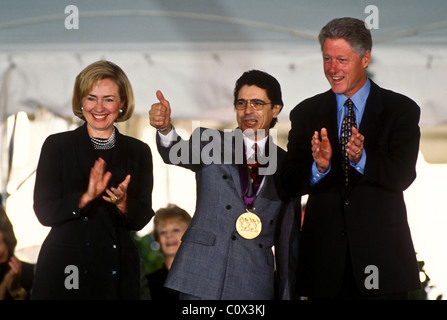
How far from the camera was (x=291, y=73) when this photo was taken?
4.59 meters

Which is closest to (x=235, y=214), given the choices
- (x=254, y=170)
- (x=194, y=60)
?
(x=254, y=170)

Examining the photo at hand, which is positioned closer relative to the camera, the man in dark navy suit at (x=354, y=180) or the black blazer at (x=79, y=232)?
the man in dark navy suit at (x=354, y=180)

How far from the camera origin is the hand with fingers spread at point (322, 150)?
11.2 ft

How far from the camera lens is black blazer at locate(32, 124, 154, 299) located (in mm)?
3857

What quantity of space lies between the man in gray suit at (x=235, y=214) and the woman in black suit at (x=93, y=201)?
0.26 meters

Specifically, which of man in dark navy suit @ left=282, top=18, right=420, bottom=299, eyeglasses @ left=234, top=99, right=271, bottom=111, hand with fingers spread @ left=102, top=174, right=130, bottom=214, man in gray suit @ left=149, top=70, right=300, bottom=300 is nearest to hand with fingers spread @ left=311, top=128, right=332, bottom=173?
man in dark navy suit @ left=282, top=18, right=420, bottom=299

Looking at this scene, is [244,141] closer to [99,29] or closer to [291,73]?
[291,73]

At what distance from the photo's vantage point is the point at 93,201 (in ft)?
12.8

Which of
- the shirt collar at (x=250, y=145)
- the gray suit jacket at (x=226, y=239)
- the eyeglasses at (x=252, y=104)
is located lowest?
the gray suit jacket at (x=226, y=239)

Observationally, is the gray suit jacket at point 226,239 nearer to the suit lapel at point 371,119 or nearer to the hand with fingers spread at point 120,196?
the hand with fingers spread at point 120,196

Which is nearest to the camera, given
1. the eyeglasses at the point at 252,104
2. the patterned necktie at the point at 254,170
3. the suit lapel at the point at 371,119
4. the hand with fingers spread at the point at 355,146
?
the hand with fingers spread at the point at 355,146

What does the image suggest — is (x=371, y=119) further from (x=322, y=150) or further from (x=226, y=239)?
(x=226, y=239)

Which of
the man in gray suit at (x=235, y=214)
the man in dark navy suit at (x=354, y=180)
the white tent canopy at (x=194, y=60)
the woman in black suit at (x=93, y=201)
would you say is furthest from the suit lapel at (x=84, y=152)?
the man in dark navy suit at (x=354, y=180)

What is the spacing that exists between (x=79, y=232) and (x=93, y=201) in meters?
0.16
